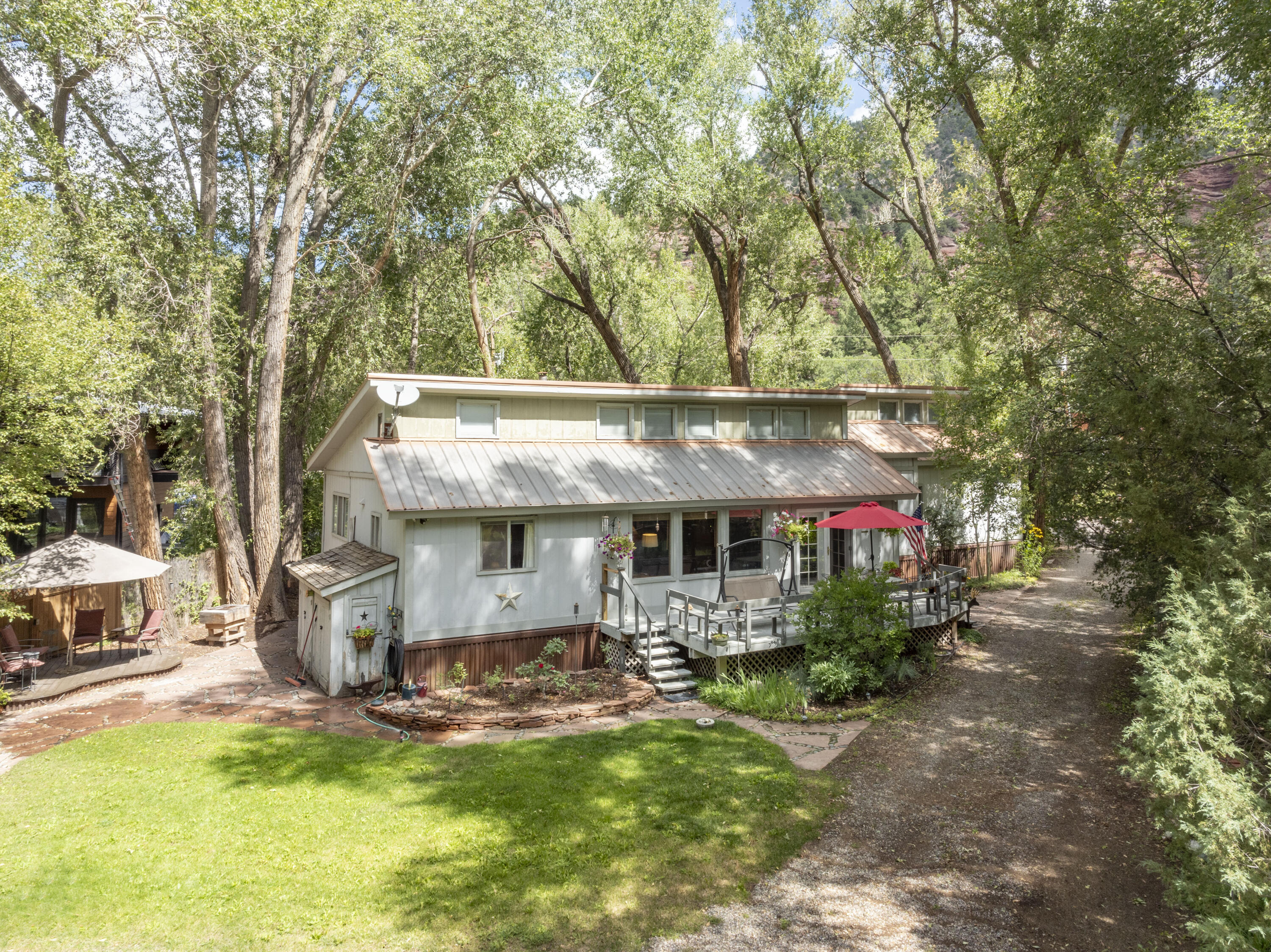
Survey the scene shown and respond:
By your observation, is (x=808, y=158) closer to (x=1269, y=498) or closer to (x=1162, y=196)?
(x=1162, y=196)

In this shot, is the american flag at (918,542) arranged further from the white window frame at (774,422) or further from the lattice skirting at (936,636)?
the white window frame at (774,422)

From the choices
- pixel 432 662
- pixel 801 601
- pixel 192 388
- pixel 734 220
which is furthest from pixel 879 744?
pixel 734 220

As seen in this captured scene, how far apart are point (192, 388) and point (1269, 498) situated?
1997 centimetres

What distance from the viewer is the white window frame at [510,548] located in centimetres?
1223

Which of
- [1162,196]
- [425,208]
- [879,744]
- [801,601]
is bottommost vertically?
[879,744]

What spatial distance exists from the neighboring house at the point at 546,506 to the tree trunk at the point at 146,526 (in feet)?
13.8

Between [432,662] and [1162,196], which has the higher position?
[1162,196]

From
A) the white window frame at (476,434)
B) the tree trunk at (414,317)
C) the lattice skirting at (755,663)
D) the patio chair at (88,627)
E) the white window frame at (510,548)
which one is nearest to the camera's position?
the white window frame at (510,548)

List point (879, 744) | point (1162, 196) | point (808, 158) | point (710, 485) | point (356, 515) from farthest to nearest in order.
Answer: point (808, 158) < point (356, 515) < point (710, 485) < point (1162, 196) < point (879, 744)

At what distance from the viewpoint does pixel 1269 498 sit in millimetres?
6453

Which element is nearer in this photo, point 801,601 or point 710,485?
point 801,601

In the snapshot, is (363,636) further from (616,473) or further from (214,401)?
(214,401)

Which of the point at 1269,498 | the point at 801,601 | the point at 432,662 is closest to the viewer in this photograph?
the point at 1269,498

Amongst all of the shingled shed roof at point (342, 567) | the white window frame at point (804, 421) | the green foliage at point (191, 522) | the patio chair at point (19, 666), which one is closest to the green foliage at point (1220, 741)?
the white window frame at point (804, 421)
